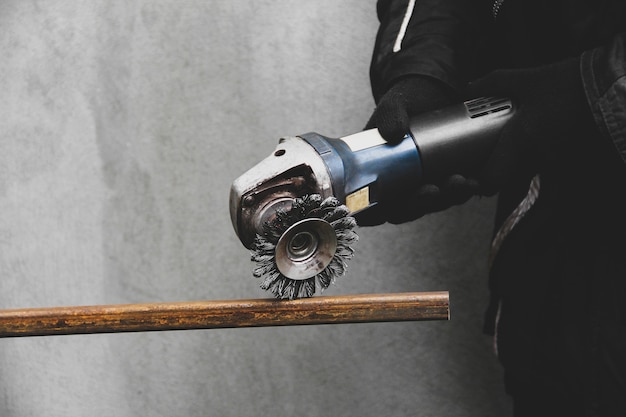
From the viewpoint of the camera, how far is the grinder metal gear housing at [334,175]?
29.2 inches

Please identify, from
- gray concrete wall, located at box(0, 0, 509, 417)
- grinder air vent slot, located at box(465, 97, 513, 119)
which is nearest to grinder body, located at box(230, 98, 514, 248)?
grinder air vent slot, located at box(465, 97, 513, 119)

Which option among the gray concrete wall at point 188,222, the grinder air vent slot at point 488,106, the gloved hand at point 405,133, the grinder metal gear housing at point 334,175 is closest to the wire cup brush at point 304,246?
the grinder metal gear housing at point 334,175

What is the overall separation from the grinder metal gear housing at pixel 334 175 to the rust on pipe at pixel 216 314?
25mm

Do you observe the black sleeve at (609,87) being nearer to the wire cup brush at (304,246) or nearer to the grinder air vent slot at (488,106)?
the grinder air vent slot at (488,106)

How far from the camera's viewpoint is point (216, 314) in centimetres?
78

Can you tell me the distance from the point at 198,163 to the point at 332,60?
0.94 ft

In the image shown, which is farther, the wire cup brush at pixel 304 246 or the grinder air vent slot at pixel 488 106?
the grinder air vent slot at pixel 488 106

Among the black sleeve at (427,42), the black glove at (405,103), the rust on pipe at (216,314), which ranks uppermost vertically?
the black sleeve at (427,42)

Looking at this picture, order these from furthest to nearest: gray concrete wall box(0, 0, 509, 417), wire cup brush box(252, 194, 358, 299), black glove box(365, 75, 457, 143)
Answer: gray concrete wall box(0, 0, 509, 417), black glove box(365, 75, 457, 143), wire cup brush box(252, 194, 358, 299)

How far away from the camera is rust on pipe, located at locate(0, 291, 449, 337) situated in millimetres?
771

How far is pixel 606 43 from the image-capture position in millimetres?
830

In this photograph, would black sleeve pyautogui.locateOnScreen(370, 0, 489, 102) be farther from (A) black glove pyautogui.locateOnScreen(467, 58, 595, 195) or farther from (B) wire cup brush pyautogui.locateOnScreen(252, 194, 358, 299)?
(B) wire cup brush pyautogui.locateOnScreen(252, 194, 358, 299)

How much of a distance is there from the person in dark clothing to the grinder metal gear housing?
20 millimetres

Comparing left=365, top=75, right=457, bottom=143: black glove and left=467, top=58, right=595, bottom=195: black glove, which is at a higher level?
left=365, top=75, right=457, bottom=143: black glove
